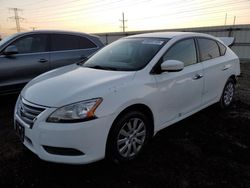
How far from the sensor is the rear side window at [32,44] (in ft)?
18.0

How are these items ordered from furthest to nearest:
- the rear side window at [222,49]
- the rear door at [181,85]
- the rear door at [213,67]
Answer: the rear side window at [222,49]
the rear door at [213,67]
the rear door at [181,85]

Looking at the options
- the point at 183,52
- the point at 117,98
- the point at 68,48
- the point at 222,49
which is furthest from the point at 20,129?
the point at 222,49

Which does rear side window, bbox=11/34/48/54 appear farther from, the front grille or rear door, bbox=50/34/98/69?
the front grille

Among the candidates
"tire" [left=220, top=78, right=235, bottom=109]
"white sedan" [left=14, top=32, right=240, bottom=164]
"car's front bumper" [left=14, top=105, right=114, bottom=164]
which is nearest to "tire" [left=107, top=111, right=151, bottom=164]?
"white sedan" [left=14, top=32, right=240, bottom=164]

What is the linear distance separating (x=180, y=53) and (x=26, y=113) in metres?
2.39

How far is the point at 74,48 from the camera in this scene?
634cm

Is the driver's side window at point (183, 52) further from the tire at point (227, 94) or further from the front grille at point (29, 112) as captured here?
the front grille at point (29, 112)

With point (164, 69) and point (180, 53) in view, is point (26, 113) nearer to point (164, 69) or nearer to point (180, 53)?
point (164, 69)

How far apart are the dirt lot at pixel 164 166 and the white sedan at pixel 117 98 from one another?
26cm

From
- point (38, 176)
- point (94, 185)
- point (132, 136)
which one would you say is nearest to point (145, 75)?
point (132, 136)

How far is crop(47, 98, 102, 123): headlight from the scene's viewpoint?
263 centimetres

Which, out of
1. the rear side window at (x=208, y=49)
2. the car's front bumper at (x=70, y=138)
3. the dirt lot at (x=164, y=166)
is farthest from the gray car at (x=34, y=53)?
the rear side window at (x=208, y=49)

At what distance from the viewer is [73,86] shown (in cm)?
298

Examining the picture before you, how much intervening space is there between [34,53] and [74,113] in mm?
3493
